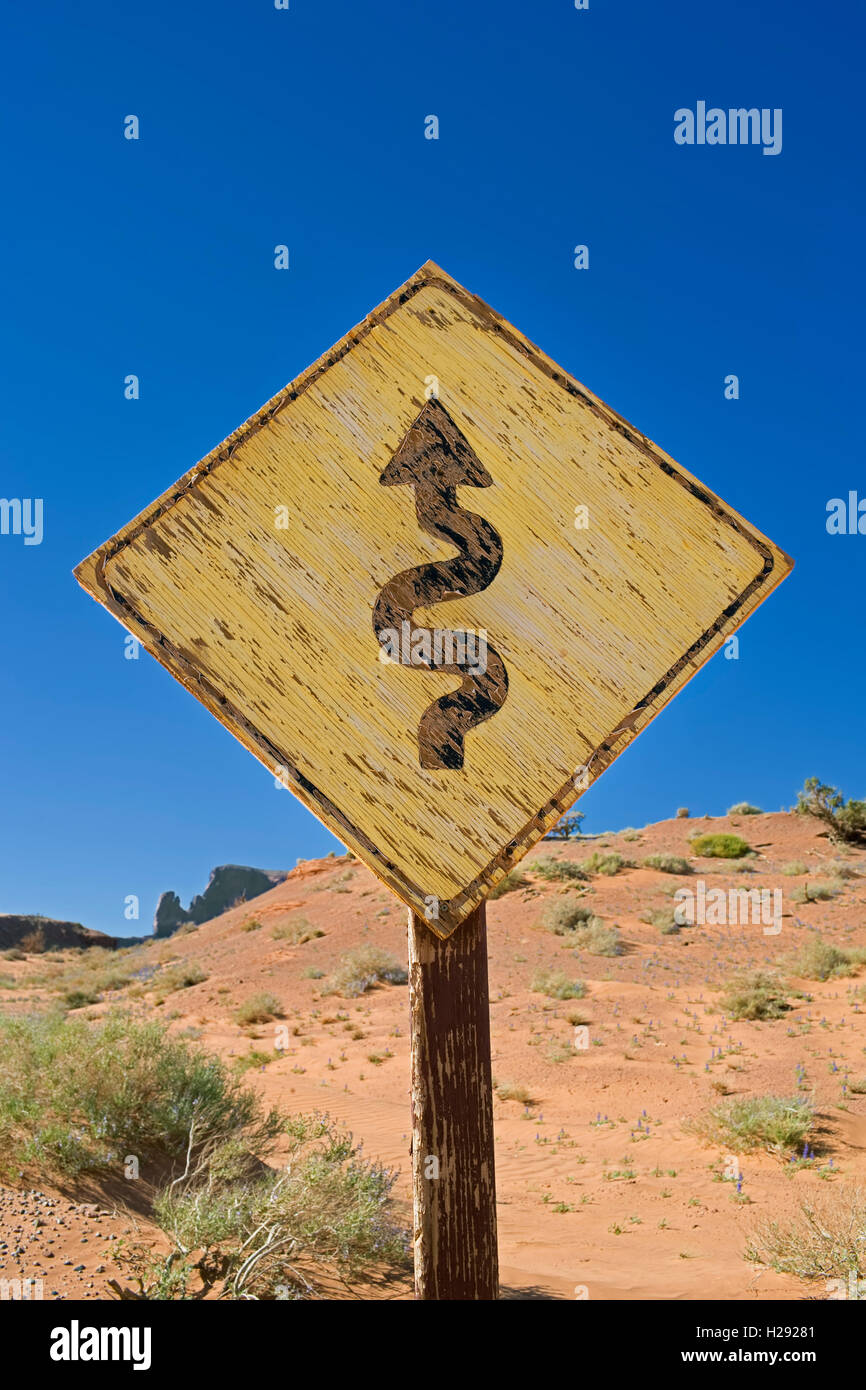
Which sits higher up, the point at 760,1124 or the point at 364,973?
the point at 364,973

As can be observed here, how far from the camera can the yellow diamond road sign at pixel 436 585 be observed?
1.71 m

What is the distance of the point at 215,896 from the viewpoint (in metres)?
60.7

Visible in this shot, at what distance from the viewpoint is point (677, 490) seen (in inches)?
79.0

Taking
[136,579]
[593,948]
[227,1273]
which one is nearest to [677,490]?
[136,579]

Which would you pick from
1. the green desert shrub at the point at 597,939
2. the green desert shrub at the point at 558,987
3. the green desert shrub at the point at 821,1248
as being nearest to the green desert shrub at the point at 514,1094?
the green desert shrub at the point at 558,987

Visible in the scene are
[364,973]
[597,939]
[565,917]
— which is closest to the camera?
[364,973]

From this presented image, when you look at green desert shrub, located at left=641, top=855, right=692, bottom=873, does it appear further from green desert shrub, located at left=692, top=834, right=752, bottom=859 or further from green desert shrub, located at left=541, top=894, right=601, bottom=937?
green desert shrub, located at left=541, top=894, right=601, bottom=937

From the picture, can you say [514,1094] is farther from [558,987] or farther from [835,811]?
[835,811]

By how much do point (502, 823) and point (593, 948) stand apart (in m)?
19.0

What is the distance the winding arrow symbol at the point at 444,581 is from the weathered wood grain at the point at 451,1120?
389mm

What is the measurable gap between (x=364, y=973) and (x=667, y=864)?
11293 mm

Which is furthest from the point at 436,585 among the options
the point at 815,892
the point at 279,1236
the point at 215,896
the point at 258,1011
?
the point at 215,896

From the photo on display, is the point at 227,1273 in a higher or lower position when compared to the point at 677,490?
lower

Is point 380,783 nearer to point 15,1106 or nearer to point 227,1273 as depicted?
point 227,1273
